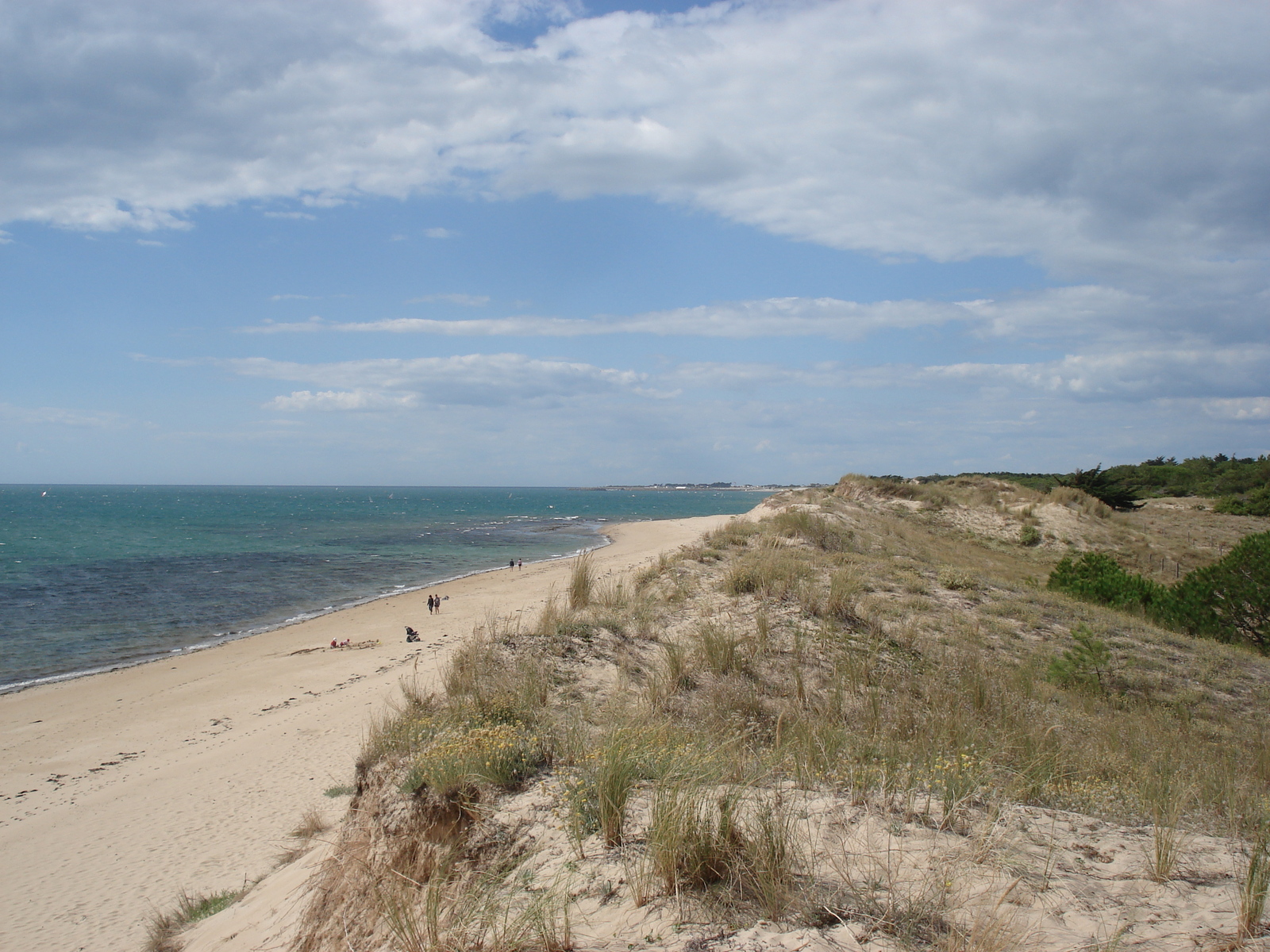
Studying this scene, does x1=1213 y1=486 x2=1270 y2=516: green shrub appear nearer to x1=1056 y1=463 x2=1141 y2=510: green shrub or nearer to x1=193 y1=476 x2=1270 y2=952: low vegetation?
x1=1056 y1=463 x2=1141 y2=510: green shrub

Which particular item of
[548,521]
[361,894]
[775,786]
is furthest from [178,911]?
[548,521]

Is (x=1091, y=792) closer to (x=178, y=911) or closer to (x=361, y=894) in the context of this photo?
(x=361, y=894)

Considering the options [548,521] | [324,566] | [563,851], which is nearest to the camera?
[563,851]

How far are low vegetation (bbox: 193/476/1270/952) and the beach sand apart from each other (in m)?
3.14

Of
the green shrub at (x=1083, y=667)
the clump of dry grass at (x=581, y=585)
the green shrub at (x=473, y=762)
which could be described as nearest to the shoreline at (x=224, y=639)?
the clump of dry grass at (x=581, y=585)

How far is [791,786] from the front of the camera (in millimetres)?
4562

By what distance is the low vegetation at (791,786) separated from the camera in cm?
321

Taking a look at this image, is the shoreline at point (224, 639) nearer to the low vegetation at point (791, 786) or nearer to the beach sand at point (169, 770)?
the beach sand at point (169, 770)

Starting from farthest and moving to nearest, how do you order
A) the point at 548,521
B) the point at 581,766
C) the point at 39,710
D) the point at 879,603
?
the point at 548,521 → the point at 39,710 → the point at 879,603 → the point at 581,766

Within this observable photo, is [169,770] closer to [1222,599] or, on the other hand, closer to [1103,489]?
[1222,599]

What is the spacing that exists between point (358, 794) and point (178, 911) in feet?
10.5

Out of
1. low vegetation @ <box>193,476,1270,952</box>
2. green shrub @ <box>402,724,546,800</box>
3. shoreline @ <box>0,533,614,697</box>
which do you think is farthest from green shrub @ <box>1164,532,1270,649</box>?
green shrub @ <box>402,724,546,800</box>

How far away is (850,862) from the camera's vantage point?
3494mm

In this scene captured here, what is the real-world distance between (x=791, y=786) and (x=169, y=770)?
13111 mm
